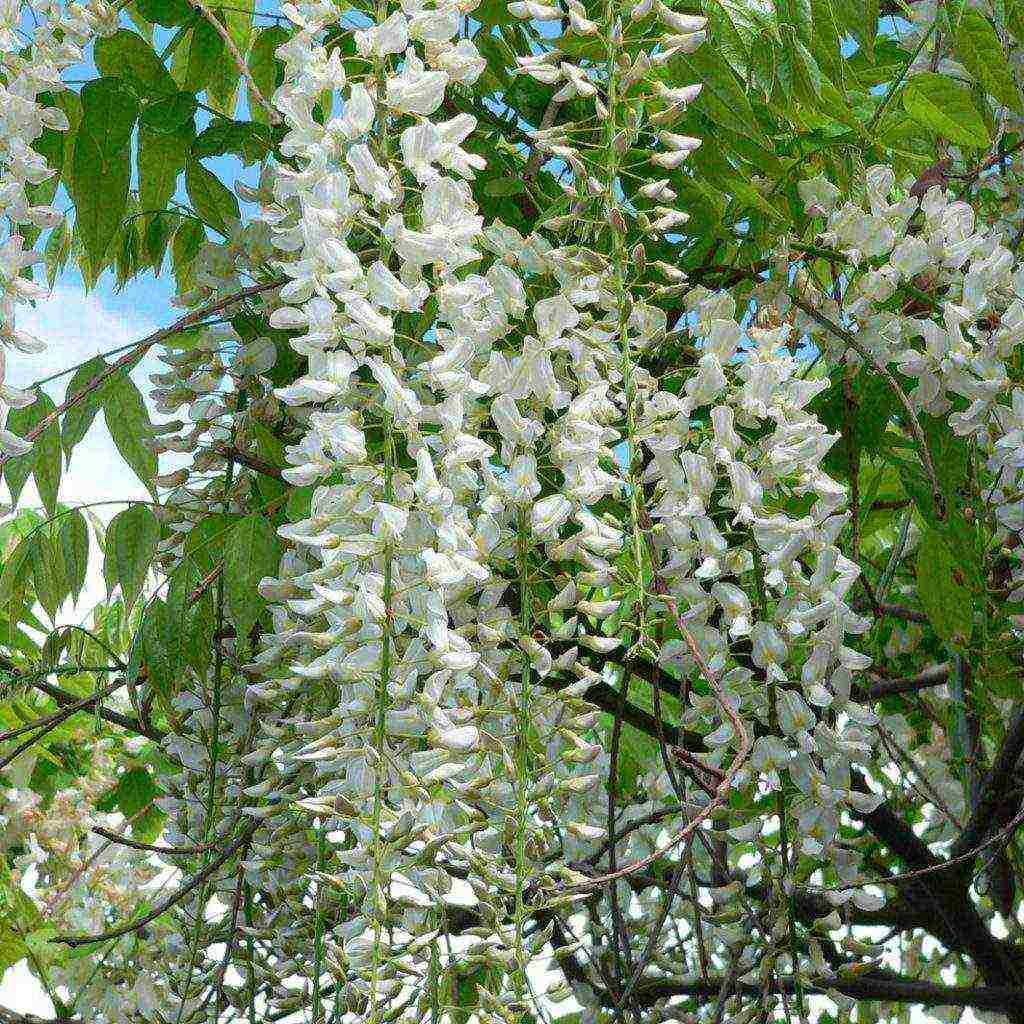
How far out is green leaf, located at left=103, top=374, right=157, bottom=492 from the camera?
1.33m

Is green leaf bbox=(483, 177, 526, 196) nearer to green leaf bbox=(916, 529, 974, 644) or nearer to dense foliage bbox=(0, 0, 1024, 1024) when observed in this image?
dense foliage bbox=(0, 0, 1024, 1024)

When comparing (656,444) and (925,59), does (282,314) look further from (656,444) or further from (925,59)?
(925,59)

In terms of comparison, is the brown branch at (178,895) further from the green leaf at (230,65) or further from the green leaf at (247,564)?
the green leaf at (230,65)

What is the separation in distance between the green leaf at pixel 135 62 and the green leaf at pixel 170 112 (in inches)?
2.1

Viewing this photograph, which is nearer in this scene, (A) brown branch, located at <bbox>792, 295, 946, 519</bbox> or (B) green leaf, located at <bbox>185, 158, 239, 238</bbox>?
(A) brown branch, located at <bbox>792, 295, 946, 519</bbox>

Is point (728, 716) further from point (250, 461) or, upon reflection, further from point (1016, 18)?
point (1016, 18)

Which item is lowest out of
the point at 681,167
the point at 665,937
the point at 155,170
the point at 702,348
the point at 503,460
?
the point at 665,937

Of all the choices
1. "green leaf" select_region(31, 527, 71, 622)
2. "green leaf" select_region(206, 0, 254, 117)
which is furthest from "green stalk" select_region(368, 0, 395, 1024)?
"green leaf" select_region(206, 0, 254, 117)

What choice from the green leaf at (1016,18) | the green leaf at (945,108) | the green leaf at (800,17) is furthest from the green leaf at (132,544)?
the green leaf at (1016,18)

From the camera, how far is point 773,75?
109 centimetres

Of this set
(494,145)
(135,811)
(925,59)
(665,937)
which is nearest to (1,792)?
→ (135,811)

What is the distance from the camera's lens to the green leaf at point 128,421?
1330 millimetres

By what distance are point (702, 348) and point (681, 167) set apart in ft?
0.78

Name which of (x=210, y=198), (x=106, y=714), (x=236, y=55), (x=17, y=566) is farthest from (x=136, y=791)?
(x=236, y=55)
